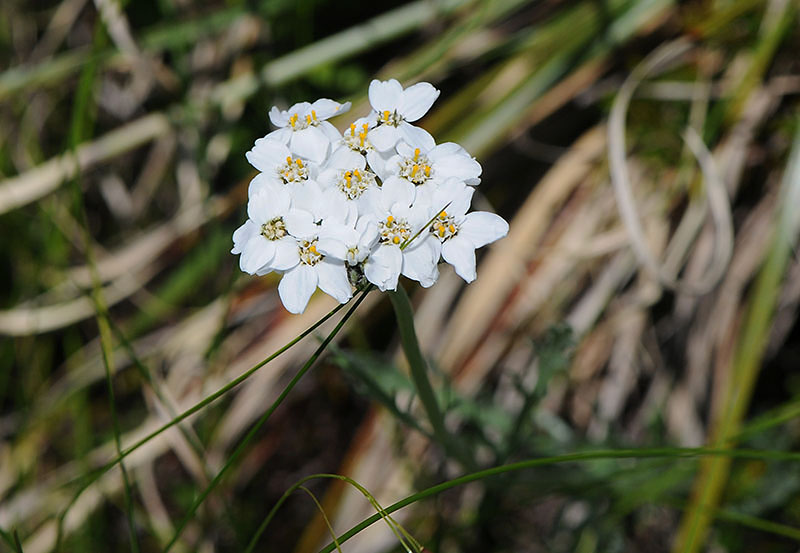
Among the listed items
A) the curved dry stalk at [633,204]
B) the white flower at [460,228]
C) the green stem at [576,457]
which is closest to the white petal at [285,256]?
the white flower at [460,228]

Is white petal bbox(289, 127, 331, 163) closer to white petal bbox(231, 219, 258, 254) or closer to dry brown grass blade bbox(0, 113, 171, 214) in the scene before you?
white petal bbox(231, 219, 258, 254)

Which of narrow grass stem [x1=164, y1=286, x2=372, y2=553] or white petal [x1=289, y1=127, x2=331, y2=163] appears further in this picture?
white petal [x1=289, y1=127, x2=331, y2=163]

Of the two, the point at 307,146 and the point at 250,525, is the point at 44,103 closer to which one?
the point at 250,525

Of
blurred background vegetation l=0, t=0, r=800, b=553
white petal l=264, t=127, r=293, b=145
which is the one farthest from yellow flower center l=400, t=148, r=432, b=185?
blurred background vegetation l=0, t=0, r=800, b=553

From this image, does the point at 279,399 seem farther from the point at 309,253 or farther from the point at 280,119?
the point at 280,119

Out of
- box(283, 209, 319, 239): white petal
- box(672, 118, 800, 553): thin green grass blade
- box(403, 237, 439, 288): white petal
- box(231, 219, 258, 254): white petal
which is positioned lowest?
box(672, 118, 800, 553): thin green grass blade

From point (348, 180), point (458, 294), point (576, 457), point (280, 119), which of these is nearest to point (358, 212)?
point (348, 180)

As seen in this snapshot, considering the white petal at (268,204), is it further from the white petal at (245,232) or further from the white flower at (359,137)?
the white flower at (359,137)
